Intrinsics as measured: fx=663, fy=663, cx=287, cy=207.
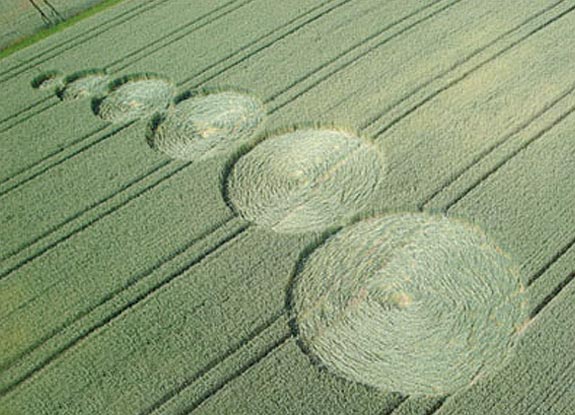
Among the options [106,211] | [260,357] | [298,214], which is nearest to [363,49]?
[298,214]

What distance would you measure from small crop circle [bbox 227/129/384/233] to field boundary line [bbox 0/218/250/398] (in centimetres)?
45

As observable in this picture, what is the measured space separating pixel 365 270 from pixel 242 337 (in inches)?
64.4

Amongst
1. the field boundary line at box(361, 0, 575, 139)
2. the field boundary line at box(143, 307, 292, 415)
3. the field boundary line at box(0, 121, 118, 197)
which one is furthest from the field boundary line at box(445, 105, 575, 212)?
the field boundary line at box(0, 121, 118, 197)

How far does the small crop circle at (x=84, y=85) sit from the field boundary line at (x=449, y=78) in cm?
483

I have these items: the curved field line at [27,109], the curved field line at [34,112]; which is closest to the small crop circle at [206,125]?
the curved field line at [34,112]

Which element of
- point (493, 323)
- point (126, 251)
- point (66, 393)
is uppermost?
point (126, 251)

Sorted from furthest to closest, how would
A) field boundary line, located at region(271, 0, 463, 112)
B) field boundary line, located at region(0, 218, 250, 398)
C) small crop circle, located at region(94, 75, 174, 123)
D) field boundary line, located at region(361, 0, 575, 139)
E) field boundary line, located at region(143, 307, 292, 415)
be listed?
1. small crop circle, located at region(94, 75, 174, 123)
2. field boundary line, located at region(271, 0, 463, 112)
3. field boundary line, located at region(361, 0, 575, 139)
4. field boundary line, located at region(0, 218, 250, 398)
5. field boundary line, located at region(143, 307, 292, 415)

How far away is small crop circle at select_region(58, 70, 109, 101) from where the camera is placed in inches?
453

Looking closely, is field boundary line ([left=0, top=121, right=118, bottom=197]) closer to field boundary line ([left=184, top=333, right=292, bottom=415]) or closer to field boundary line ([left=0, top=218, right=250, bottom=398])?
field boundary line ([left=0, top=218, right=250, bottom=398])

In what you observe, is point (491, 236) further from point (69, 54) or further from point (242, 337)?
point (69, 54)

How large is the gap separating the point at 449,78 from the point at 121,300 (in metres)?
6.13

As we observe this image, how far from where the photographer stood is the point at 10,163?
10.5 metres

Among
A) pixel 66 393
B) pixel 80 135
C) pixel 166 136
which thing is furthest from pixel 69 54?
pixel 66 393

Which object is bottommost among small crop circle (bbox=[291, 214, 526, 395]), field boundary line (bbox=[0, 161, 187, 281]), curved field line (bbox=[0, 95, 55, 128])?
small crop circle (bbox=[291, 214, 526, 395])
